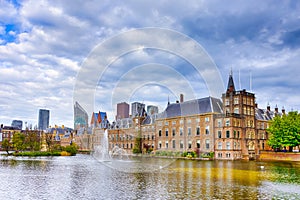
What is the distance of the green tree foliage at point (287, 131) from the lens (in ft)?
220

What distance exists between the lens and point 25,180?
2633 cm

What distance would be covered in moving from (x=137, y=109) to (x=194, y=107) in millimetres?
25079

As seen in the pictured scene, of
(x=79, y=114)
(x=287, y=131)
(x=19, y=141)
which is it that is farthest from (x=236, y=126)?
(x=19, y=141)

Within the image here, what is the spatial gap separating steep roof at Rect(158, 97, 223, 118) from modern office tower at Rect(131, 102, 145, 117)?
29.9ft

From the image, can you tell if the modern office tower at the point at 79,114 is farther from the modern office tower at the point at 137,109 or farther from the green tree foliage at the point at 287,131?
the green tree foliage at the point at 287,131

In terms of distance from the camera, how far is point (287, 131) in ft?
222

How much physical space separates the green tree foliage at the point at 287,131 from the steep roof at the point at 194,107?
14888 mm

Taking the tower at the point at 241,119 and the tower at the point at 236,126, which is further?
the tower at the point at 241,119

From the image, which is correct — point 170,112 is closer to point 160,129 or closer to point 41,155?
point 160,129

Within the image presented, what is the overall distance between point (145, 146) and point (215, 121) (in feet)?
106

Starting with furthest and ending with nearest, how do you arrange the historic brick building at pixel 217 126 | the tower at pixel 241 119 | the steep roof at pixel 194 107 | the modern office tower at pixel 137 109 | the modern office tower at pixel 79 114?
the modern office tower at pixel 137 109 < the steep roof at pixel 194 107 < the historic brick building at pixel 217 126 < the tower at pixel 241 119 < the modern office tower at pixel 79 114

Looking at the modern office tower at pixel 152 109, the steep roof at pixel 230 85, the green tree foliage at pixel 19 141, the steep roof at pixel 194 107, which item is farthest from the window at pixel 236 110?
the green tree foliage at pixel 19 141

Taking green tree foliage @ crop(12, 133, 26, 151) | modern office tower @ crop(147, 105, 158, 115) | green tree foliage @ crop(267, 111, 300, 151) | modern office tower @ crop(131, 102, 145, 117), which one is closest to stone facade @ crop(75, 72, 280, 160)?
modern office tower @ crop(147, 105, 158, 115)

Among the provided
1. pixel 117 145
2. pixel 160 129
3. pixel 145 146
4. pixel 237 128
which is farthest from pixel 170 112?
pixel 117 145
